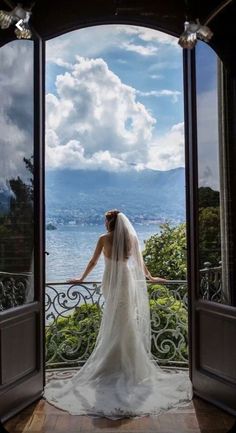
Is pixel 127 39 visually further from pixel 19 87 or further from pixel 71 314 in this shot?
pixel 71 314

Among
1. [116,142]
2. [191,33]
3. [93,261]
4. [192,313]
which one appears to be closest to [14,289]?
[93,261]

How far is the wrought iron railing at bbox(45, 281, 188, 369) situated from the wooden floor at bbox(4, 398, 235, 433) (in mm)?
1228

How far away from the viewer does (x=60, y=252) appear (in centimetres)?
509

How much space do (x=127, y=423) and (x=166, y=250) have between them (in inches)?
109

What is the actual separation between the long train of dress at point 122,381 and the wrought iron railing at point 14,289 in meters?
0.81

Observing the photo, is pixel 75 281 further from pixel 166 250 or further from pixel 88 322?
pixel 166 250

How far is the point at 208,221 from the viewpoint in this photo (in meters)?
3.58

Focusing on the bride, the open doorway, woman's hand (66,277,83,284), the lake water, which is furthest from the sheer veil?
the open doorway

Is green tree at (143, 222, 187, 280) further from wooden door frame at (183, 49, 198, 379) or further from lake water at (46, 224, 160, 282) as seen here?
wooden door frame at (183, 49, 198, 379)

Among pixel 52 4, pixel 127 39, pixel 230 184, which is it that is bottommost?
pixel 230 184

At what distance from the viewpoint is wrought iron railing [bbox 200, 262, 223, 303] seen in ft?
11.4

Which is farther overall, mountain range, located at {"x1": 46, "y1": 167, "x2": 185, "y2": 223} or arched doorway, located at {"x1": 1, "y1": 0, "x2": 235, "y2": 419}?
mountain range, located at {"x1": 46, "y1": 167, "x2": 185, "y2": 223}

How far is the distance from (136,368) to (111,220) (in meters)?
1.31

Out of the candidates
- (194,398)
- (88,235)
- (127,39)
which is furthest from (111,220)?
(127,39)
